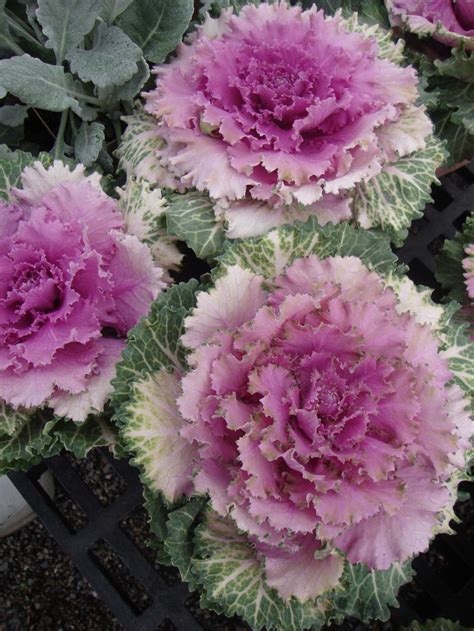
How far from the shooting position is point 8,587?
5.63ft

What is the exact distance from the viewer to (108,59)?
1.19m

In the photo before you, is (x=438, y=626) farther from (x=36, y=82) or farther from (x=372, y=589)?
(x=36, y=82)

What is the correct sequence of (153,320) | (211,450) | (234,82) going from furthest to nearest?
1. (234,82)
2. (153,320)
3. (211,450)

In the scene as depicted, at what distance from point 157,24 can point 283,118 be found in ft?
1.21

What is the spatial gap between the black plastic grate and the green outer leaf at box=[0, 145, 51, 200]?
543 mm

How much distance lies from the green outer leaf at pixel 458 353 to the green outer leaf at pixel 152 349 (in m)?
0.36

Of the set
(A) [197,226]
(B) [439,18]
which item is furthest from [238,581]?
(B) [439,18]

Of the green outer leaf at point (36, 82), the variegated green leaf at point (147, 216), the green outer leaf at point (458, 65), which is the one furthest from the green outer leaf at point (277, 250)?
the green outer leaf at point (458, 65)

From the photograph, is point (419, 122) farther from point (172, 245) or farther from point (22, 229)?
point (22, 229)

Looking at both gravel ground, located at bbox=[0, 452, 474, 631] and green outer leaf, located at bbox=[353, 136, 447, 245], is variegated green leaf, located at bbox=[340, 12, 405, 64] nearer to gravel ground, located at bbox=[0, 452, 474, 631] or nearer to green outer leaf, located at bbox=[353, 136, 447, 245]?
green outer leaf, located at bbox=[353, 136, 447, 245]

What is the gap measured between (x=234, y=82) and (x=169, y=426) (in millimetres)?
553

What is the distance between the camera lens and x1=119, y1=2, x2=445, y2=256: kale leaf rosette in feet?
3.51

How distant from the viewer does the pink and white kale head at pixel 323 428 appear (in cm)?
76

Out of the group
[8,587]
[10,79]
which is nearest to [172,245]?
[10,79]
